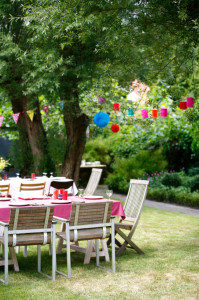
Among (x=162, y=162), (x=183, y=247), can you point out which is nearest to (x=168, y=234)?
(x=183, y=247)

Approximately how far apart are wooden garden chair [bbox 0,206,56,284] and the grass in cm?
29

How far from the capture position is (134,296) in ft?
14.0

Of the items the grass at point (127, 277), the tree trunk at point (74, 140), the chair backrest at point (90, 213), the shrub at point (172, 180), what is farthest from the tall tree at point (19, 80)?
the chair backrest at point (90, 213)

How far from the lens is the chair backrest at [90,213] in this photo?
195 inches

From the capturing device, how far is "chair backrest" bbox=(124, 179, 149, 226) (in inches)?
246

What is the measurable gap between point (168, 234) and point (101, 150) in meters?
9.52

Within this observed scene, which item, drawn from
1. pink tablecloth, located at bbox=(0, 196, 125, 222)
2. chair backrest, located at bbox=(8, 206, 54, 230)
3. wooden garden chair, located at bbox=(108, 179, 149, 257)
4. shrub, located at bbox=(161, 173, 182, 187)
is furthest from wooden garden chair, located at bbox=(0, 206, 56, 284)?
shrub, located at bbox=(161, 173, 182, 187)

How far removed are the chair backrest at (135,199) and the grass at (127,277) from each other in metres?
0.57

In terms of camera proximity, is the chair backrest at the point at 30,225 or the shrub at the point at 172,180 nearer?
the chair backrest at the point at 30,225

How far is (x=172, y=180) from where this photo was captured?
13.8 metres

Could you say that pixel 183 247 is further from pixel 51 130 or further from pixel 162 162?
pixel 162 162

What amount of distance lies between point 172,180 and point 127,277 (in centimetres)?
909

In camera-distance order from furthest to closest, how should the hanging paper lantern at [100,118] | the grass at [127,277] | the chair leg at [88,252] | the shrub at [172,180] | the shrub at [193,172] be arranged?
1. the shrub at [193,172]
2. the shrub at [172,180]
3. the hanging paper lantern at [100,118]
4. the chair leg at [88,252]
5. the grass at [127,277]

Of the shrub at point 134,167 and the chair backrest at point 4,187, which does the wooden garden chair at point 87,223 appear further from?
the shrub at point 134,167
